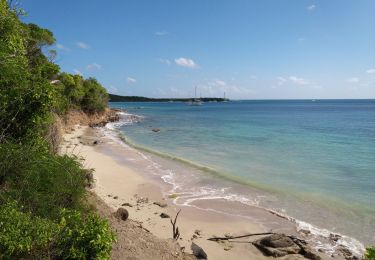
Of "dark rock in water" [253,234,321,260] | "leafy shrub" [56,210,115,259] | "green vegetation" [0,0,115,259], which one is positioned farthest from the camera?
"dark rock in water" [253,234,321,260]

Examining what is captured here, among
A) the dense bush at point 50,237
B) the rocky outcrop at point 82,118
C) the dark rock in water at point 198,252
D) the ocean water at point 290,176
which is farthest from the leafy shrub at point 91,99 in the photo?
the dense bush at point 50,237

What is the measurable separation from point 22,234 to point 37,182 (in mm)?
2279

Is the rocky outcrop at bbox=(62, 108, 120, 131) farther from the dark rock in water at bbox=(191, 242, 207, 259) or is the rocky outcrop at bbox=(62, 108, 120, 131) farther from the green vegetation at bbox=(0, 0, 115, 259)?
the dark rock in water at bbox=(191, 242, 207, 259)

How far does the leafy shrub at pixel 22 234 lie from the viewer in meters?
6.27

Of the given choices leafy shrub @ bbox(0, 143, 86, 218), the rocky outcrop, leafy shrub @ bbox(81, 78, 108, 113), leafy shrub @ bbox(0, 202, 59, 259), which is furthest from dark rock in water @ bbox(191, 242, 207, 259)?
leafy shrub @ bbox(81, 78, 108, 113)

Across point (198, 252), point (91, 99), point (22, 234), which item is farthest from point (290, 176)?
point (91, 99)

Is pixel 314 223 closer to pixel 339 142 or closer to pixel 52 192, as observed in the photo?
pixel 52 192

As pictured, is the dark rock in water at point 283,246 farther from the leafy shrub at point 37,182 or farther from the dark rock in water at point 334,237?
the leafy shrub at point 37,182

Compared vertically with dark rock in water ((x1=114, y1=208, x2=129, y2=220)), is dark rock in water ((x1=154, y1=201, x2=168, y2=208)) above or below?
below

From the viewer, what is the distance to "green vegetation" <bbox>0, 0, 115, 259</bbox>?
6629 mm

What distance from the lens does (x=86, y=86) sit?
195 feet

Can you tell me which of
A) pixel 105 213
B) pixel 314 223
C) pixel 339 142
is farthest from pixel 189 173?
pixel 339 142

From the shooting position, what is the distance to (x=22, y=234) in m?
6.48

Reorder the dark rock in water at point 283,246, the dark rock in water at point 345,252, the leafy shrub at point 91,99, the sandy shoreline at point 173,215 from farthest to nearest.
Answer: the leafy shrub at point 91,99 → the sandy shoreline at point 173,215 → the dark rock in water at point 345,252 → the dark rock in water at point 283,246
